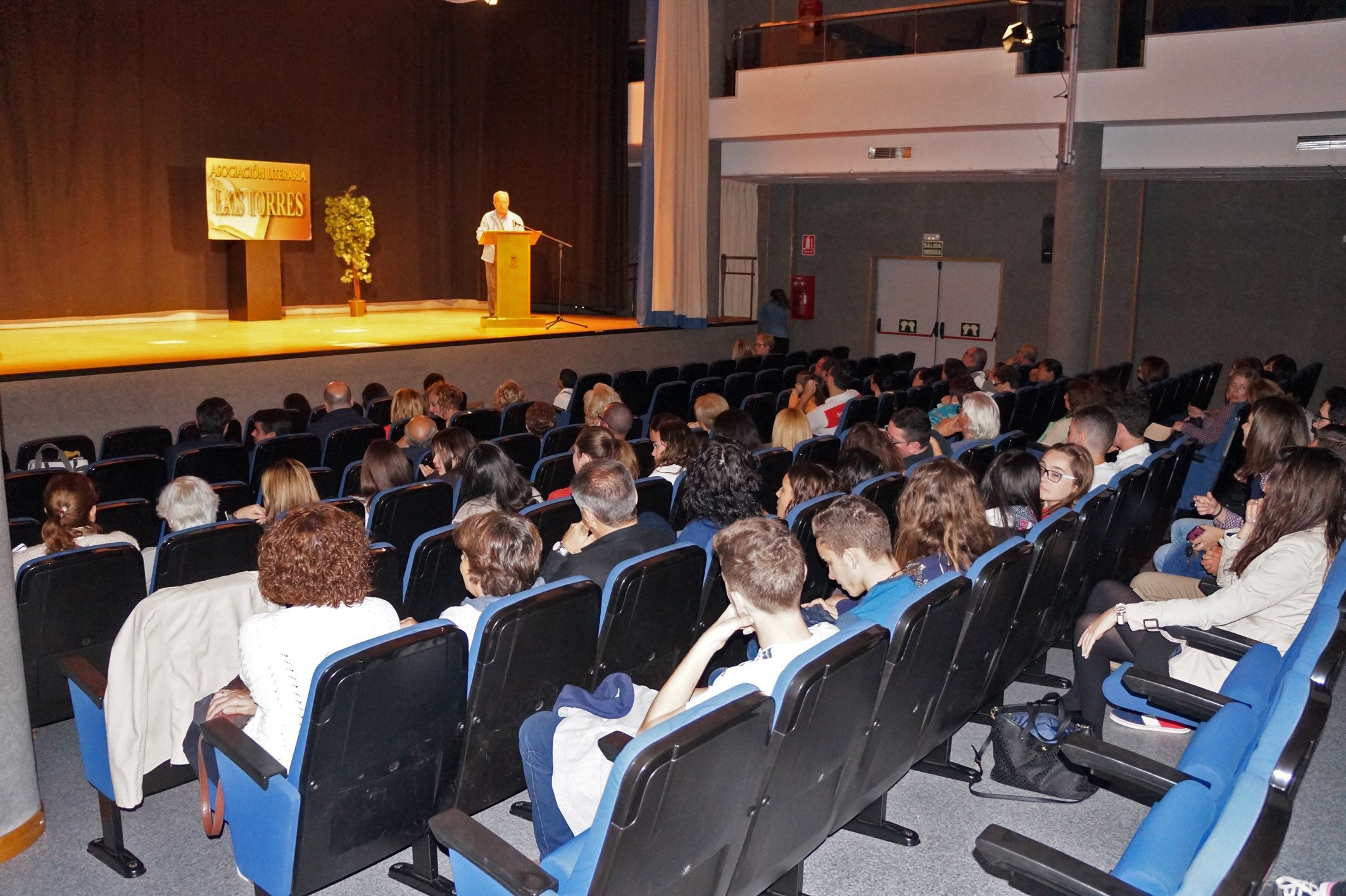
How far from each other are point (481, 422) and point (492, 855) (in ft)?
17.2

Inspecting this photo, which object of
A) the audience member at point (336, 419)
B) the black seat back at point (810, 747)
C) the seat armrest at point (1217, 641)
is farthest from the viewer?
the audience member at point (336, 419)

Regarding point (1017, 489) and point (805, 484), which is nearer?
point (1017, 489)

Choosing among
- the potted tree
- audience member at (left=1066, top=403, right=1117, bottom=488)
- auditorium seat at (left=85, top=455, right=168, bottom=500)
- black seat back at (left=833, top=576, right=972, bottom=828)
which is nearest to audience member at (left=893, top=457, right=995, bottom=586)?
black seat back at (left=833, top=576, right=972, bottom=828)

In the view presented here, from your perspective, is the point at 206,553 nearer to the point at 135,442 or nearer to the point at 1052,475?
the point at 1052,475

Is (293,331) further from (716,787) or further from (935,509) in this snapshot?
(716,787)

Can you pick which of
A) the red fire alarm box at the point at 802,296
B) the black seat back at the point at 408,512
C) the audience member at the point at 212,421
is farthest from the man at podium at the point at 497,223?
the black seat back at the point at 408,512

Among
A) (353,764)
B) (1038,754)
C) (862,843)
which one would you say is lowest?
(862,843)

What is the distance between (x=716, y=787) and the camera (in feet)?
6.77

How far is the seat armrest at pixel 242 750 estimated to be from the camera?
2.44 meters

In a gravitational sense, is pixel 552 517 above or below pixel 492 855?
above

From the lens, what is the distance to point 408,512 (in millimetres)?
4621

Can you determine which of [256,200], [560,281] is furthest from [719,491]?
[256,200]

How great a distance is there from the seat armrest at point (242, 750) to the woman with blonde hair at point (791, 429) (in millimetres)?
3901

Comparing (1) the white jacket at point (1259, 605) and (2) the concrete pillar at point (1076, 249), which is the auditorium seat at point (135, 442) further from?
(2) the concrete pillar at point (1076, 249)
